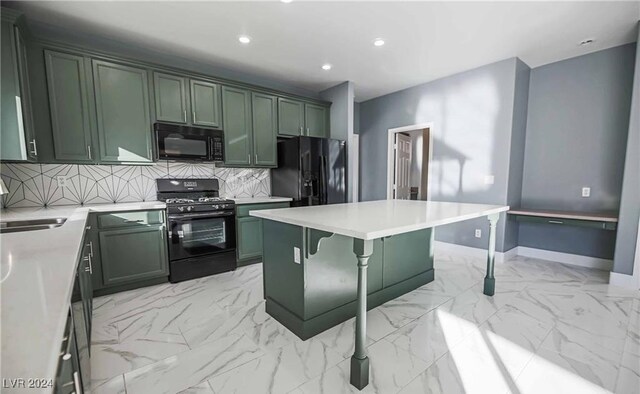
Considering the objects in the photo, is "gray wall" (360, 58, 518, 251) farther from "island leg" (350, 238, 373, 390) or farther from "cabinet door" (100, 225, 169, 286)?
"cabinet door" (100, 225, 169, 286)

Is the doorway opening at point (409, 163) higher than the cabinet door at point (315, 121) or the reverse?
the reverse

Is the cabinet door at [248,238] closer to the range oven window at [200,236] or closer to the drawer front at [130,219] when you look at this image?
the range oven window at [200,236]

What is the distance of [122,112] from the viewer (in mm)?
2873

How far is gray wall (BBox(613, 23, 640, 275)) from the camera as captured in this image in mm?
2752

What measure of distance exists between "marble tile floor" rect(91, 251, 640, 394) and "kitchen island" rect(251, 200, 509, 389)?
0.12 meters

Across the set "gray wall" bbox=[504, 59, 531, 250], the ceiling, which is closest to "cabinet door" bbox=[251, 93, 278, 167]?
the ceiling

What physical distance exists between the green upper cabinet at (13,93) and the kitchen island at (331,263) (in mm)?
2052

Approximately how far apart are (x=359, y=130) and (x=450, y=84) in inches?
74.7

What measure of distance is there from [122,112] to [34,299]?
111 inches

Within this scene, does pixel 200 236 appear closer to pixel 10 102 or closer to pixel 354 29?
pixel 10 102

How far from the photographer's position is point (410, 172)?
19.4 ft

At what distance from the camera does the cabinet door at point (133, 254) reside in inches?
103

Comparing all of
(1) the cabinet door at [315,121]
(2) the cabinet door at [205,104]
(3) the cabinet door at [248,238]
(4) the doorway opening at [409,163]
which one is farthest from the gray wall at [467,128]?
(2) the cabinet door at [205,104]

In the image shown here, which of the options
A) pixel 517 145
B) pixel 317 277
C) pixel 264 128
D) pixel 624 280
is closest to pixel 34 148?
pixel 264 128
